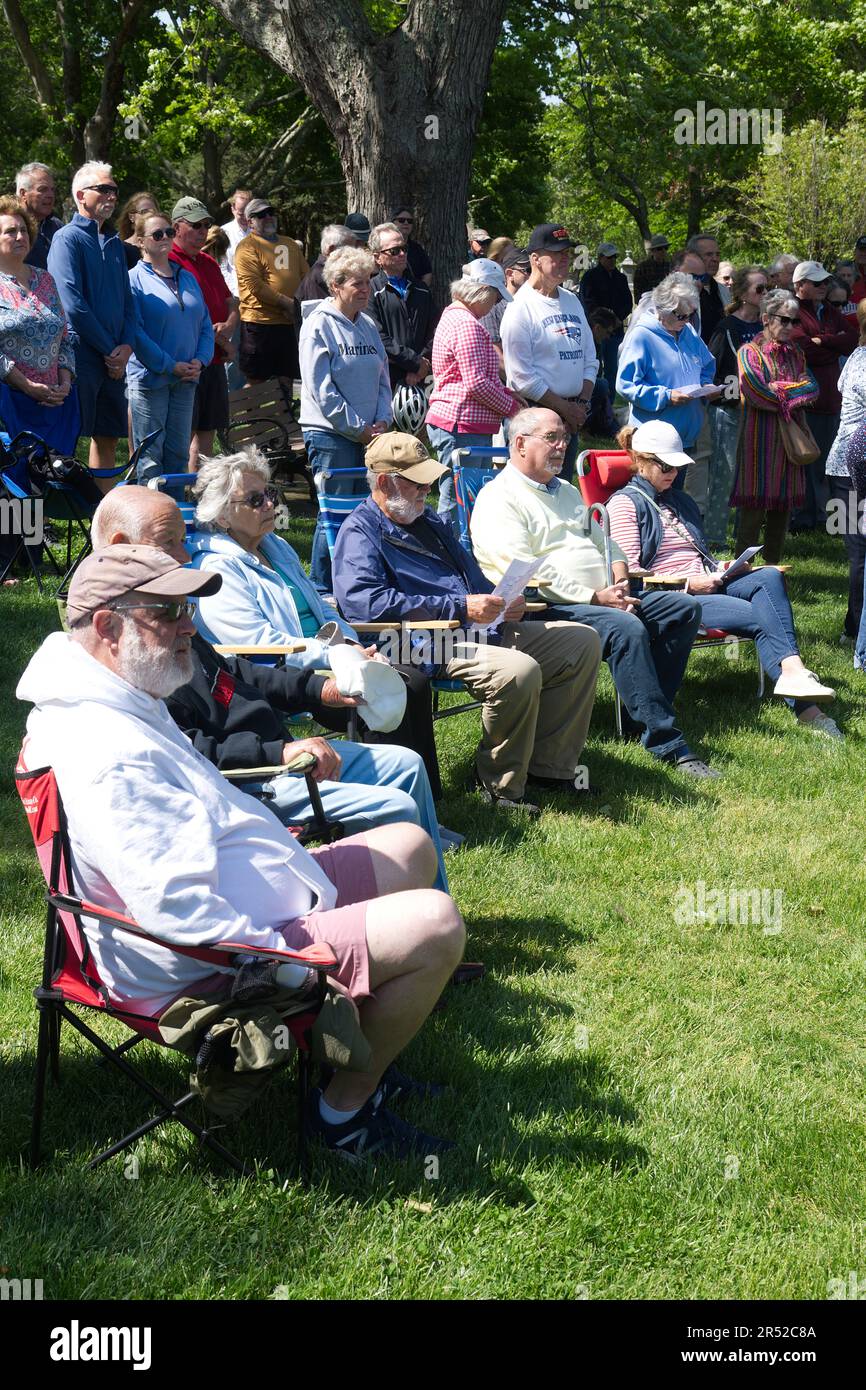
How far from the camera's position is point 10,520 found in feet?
26.8

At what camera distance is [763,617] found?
743cm

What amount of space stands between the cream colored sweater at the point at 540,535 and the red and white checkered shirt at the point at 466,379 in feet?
7.05

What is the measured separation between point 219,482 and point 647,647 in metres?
2.53

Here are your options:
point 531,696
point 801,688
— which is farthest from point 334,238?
point 531,696

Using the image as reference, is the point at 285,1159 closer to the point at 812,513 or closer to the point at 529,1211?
the point at 529,1211

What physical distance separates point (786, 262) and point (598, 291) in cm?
457

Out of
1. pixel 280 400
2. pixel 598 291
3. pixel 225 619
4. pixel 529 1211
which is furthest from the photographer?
pixel 598 291

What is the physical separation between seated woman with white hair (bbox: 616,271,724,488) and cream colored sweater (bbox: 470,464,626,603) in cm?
256

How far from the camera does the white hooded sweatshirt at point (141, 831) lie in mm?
3082

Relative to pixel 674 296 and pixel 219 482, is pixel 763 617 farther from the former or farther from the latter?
pixel 219 482

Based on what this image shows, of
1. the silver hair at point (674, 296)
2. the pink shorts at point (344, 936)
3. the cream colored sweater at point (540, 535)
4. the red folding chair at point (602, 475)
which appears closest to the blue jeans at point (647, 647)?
the cream colored sweater at point (540, 535)

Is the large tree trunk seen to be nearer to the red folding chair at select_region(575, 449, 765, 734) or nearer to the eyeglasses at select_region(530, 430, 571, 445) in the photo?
the red folding chair at select_region(575, 449, 765, 734)

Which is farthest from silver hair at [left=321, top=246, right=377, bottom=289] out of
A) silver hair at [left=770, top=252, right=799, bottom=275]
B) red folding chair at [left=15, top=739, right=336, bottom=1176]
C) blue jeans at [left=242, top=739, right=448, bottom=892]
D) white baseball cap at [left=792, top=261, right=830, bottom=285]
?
silver hair at [left=770, top=252, right=799, bottom=275]
